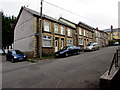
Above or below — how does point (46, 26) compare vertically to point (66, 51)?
above

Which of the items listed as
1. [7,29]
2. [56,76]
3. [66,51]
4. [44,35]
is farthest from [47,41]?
[7,29]

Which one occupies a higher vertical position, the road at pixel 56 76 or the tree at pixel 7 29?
the tree at pixel 7 29

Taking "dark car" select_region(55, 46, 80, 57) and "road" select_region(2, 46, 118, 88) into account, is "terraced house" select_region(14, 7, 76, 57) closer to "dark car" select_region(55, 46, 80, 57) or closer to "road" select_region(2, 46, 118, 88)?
"dark car" select_region(55, 46, 80, 57)

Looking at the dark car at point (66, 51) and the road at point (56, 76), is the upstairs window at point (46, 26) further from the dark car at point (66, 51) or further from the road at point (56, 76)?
the road at point (56, 76)

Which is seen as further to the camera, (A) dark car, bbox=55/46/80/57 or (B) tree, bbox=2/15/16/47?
(B) tree, bbox=2/15/16/47

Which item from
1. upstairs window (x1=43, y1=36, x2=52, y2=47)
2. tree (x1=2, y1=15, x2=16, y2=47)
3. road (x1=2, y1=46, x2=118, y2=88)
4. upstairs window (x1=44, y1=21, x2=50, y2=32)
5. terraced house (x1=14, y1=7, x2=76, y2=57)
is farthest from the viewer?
tree (x1=2, y1=15, x2=16, y2=47)

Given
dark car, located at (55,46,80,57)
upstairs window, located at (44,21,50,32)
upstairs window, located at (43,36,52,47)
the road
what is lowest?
the road

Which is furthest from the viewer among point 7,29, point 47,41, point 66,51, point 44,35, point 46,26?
point 7,29

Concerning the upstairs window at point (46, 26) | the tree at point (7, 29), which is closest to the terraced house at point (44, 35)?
the upstairs window at point (46, 26)

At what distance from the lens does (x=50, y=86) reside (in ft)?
14.6

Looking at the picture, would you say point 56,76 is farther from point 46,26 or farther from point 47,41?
point 46,26

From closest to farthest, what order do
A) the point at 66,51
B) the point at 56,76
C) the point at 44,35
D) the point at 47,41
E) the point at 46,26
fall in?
the point at 56,76 → the point at 66,51 → the point at 44,35 → the point at 47,41 → the point at 46,26

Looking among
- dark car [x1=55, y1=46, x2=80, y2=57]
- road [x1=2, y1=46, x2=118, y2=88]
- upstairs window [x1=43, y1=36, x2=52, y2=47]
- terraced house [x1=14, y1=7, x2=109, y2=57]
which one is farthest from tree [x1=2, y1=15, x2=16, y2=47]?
road [x1=2, y1=46, x2=118, y2=88]

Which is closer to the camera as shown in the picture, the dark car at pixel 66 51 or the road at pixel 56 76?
the road at pixel 56 76
